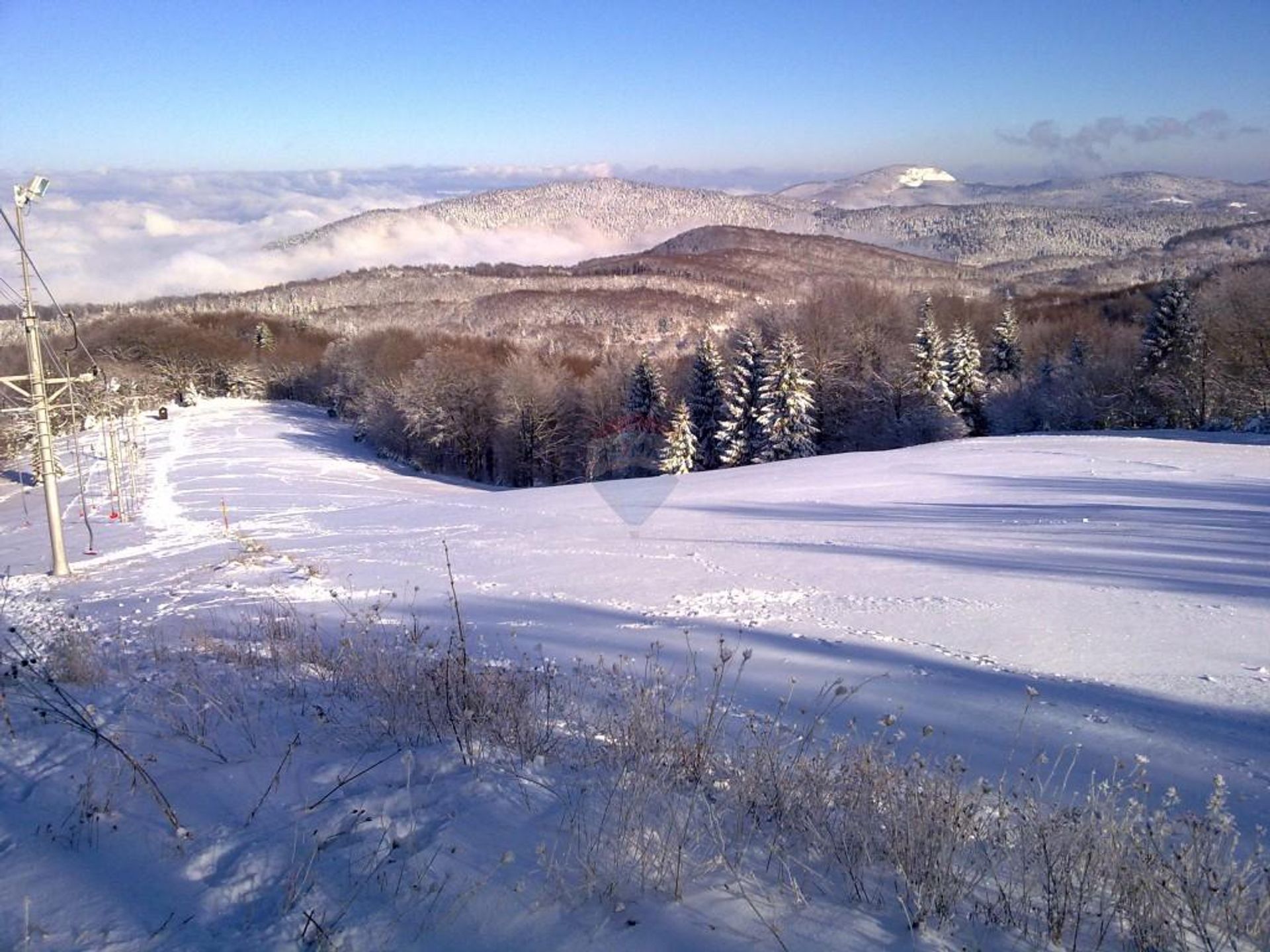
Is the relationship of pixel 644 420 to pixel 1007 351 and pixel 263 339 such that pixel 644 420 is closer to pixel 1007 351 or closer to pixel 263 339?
pixel 1007 351

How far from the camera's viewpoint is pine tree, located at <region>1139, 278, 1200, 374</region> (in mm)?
34594

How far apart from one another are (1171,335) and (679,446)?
23176 millimetres

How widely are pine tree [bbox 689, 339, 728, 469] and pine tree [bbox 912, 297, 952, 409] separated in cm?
1007

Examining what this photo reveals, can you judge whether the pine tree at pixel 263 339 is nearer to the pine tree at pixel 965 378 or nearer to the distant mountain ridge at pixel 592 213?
the distant mountain ridge at pixel 592 213

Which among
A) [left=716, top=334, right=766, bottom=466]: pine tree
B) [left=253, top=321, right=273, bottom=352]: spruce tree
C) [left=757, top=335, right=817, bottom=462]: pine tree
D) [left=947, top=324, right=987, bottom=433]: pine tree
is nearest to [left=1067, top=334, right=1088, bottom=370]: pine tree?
[left=947, top=324, right=987, bottom=433]: pine tree

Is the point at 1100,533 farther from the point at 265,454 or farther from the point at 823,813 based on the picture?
the point at 265,454

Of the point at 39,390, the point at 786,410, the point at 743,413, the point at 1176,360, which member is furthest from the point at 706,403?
the point at 39,390

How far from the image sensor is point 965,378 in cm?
4041

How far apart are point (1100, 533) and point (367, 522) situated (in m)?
16.0

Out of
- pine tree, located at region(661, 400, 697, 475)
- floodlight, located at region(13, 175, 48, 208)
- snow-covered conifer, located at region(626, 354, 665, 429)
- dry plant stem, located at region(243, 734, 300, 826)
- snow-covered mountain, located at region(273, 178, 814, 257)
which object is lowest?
pine tree, located at region(661, 400, 697, 475)

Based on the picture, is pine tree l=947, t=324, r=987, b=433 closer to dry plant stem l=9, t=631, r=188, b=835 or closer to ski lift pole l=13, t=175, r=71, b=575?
ski lift pole l=13, t=175, r=71, b=575

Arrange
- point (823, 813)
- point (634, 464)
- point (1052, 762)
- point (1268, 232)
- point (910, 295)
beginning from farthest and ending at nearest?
point (1268, 232)
point (910, 295)
point (634, 464)
point (1052, 762)
point (823, 813)

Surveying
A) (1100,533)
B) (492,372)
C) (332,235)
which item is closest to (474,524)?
(1100,533)

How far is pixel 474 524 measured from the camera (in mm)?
17016
